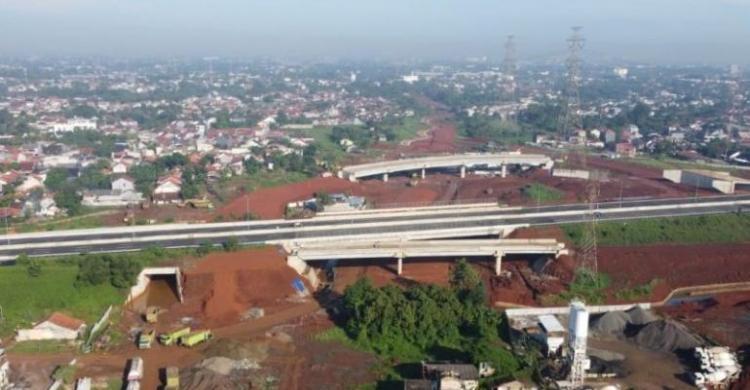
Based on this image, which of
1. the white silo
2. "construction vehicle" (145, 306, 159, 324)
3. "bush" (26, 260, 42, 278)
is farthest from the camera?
"bush" (26, 260, 42, 278)

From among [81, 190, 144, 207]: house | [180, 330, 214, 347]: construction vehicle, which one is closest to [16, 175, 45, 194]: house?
[81, 190, 144, 207]: house

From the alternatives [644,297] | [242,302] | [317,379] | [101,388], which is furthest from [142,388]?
[644,297]

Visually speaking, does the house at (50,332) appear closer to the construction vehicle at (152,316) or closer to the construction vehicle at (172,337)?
the construction vehicle at (152,316)

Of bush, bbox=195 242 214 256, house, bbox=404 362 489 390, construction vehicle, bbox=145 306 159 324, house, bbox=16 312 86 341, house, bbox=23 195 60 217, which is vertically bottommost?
Answer: construction vehicle, bbox=145 306 159 324

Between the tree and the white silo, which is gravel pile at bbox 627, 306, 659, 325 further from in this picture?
the tree

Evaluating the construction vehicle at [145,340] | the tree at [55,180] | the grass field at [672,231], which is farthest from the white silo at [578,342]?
the tree at [55,180]

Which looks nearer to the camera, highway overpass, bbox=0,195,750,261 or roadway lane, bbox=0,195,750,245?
highway overpass, bbox=0,195,750,261
